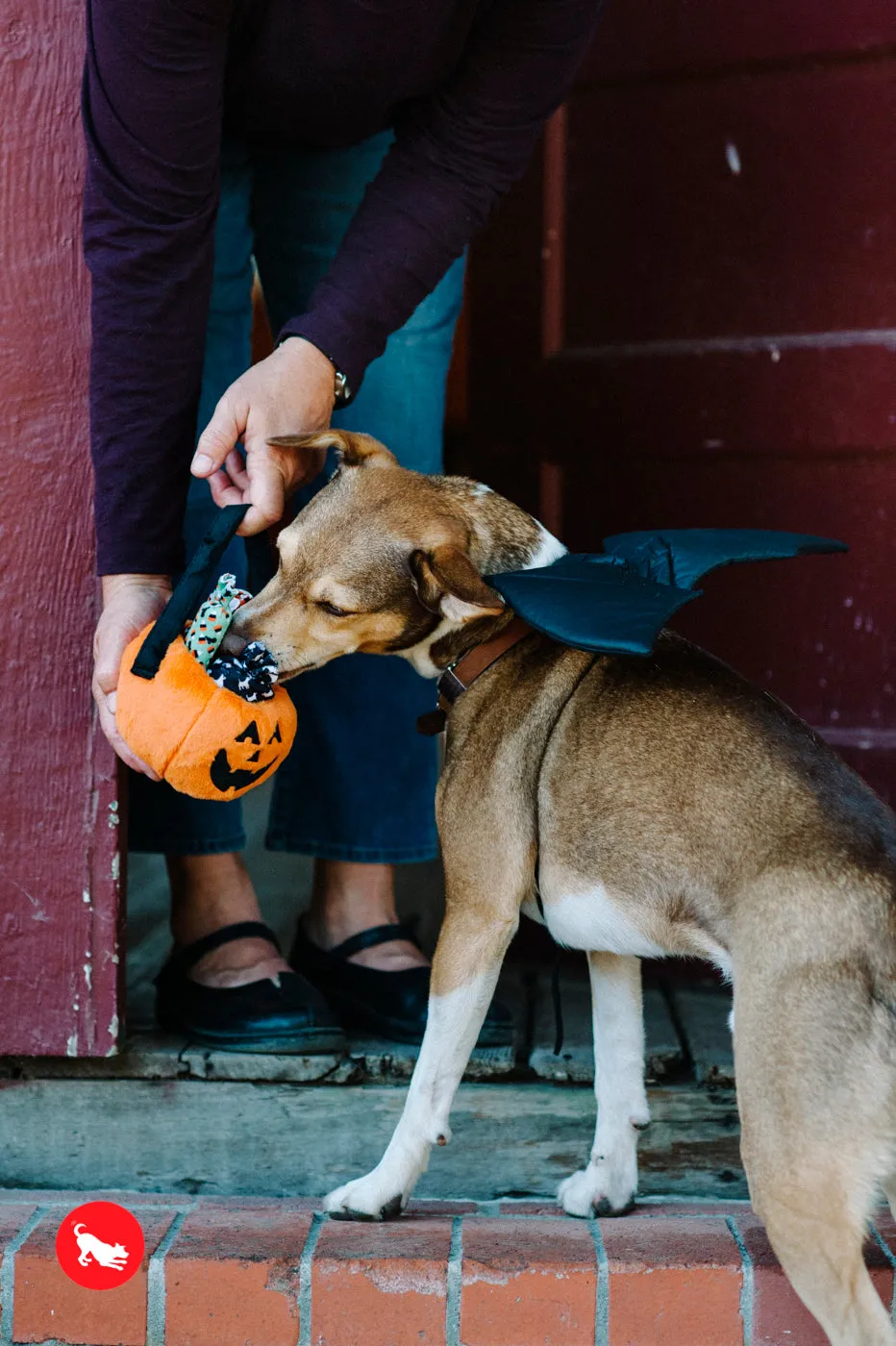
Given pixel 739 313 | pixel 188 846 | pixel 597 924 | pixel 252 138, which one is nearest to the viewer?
pixel 597 924

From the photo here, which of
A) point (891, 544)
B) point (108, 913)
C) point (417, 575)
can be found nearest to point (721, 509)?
point (891, 544)

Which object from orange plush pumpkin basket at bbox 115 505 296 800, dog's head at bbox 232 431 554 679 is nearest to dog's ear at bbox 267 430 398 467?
dog's head at bbox 232 431 554 679

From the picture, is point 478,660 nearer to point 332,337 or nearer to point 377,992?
point 332,337

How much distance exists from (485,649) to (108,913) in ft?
2.73

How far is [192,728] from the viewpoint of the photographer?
1864 millimetres

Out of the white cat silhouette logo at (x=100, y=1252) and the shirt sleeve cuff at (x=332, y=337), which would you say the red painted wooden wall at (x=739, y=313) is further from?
the white cat silhouette logo at (x=100, y=1252)

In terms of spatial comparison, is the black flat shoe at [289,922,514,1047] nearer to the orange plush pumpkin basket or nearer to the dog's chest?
the dog's chest

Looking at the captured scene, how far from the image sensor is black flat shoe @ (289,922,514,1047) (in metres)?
2.47

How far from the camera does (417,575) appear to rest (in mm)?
2141

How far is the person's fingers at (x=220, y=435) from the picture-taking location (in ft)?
6.65

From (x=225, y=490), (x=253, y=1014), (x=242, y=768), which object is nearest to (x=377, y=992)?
(x=253, y=1014)

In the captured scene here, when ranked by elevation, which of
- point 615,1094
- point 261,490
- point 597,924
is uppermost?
point 261,490

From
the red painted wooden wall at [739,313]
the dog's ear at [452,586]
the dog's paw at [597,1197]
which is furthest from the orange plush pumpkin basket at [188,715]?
the red painted wooden wall at [739,313]

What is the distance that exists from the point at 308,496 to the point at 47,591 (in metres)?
0.53
